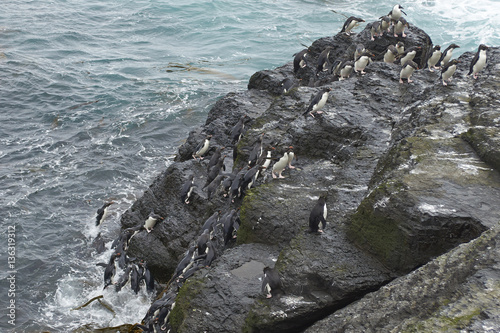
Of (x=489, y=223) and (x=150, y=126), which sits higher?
(x=489, y=223)

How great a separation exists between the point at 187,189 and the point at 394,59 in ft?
29.8

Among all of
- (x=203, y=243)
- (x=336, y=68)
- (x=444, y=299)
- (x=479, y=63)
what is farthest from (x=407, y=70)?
(x=444, y=299)

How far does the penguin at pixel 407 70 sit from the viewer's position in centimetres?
1360

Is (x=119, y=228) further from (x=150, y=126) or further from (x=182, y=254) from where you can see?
(x=150, y=126)

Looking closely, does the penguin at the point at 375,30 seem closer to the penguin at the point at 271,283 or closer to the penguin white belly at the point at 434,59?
the penguin white belly at the point at 434,59

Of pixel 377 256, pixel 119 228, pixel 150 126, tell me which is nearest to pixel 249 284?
pixel 377 256

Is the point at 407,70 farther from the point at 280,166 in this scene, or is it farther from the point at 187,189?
the point at 187,189

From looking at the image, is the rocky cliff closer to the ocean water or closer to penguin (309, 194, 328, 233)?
penguin (309, 194, 328, 233)

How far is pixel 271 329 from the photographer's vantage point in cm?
722

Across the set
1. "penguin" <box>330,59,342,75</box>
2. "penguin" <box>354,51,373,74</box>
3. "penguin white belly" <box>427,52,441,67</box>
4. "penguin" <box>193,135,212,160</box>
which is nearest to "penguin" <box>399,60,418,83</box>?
"penguin" <box>354,51,373,74</box>

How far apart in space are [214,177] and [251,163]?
1691 millimetres

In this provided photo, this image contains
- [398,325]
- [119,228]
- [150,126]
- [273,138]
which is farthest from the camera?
[150,126]

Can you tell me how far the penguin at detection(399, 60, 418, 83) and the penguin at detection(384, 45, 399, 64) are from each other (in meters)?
2.94

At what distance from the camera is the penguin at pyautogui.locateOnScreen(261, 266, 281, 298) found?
24.1ft
